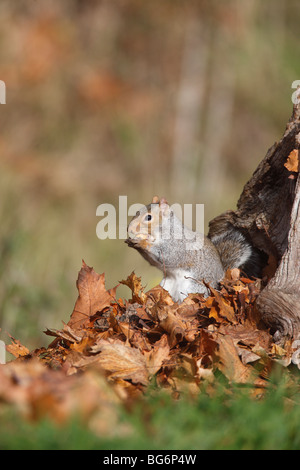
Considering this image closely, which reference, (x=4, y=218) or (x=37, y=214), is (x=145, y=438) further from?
(x=37, y=214)

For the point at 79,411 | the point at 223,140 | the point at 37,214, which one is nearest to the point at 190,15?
the point at 223,140

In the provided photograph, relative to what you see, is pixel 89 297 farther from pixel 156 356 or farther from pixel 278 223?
pixel 278 223

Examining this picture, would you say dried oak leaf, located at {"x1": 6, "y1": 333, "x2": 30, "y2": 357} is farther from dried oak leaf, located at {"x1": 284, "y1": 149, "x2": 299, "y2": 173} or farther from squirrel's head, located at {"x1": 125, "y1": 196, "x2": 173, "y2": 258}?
dried oak leaf, located at {"x1": 284, "y1": 149, "x2": 299, "y2": 173}

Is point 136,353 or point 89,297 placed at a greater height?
point 89,297

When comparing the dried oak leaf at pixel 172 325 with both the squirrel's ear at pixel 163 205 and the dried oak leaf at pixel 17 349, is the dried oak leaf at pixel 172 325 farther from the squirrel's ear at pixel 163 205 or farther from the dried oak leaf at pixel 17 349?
the squirrel's ear at pixel 163 205

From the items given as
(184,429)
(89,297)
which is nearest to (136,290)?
(89,297)

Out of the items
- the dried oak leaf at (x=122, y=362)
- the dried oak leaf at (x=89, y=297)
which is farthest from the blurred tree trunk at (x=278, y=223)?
the dried oak leaf at (x=89, y=297)
